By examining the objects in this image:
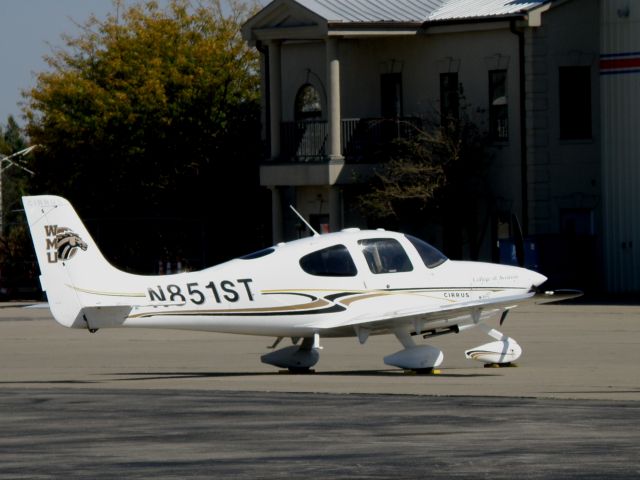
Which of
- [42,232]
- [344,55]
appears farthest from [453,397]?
[344,55]

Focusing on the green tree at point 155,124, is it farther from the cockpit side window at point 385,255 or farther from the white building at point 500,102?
the cockpit side window at point 385,255

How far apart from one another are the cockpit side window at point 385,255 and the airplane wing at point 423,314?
64 centimetres

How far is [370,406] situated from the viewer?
18578 millimetres

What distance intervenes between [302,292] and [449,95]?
77.8 ft

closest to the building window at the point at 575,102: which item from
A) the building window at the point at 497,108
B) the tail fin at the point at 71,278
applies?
the building window at the point at 497,108

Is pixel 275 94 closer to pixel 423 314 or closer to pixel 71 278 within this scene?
pixel 423 314

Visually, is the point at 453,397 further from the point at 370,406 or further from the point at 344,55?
the point at 344,55

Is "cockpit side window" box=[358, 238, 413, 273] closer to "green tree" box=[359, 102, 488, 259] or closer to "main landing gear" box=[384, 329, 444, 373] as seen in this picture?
"main landing gear" box=[384, 329, 444, 373]

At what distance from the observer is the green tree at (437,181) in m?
43.2

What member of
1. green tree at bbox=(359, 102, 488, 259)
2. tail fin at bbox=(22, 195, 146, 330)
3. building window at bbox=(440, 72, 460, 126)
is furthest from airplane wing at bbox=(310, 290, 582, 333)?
building window at bbox=(440, 72, 460, 126)

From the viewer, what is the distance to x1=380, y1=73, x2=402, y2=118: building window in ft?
154

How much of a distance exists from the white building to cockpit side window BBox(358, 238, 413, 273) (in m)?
19.0

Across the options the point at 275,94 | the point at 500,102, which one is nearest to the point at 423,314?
the point at 500,102

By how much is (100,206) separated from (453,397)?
36.1 meters
